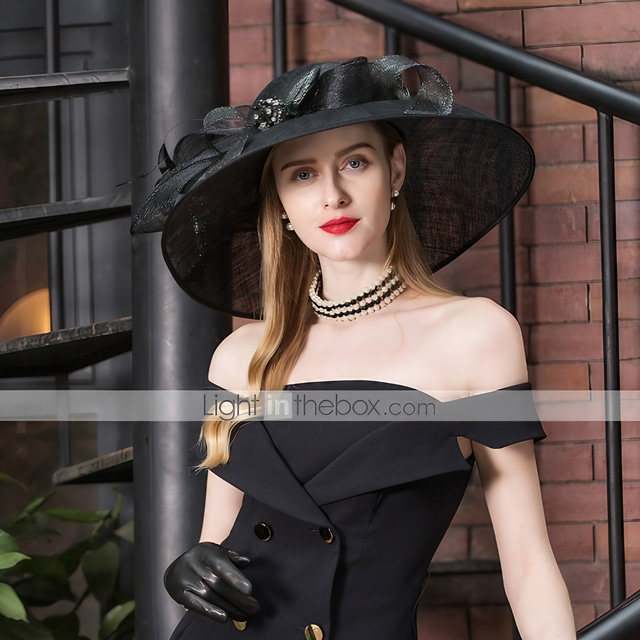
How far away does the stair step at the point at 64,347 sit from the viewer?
1.48 m

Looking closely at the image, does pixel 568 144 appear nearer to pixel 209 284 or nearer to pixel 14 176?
pixel 209 284

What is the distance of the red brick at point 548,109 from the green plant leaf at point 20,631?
147 centimetres

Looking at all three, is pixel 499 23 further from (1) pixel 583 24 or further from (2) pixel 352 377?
(2) pixel 352 377

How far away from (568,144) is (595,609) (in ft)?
3.32

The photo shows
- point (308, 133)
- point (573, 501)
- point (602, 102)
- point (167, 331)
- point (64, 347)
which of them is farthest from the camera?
point (573, 501)

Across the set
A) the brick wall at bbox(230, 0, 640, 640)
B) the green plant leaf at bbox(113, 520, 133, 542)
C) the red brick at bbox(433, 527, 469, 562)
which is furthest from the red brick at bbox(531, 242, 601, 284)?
the green plant leaf at bbox(113, 520, 133, 542)

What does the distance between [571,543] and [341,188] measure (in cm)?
102

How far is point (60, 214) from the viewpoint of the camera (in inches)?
58.5

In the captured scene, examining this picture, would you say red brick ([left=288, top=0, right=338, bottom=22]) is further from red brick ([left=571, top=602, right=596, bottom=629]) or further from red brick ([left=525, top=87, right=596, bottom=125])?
red brick ([left=571, top=602, right=596, bottom=629])

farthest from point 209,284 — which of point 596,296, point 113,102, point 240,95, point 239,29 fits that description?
point 113,102

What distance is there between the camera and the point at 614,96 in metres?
1.15

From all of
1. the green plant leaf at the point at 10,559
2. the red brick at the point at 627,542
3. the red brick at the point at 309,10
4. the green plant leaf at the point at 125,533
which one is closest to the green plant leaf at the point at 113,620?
the green plant leaf at the point at 125,533

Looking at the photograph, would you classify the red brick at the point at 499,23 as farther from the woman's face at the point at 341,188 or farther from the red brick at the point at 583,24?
the woman's face at the point at 341,188

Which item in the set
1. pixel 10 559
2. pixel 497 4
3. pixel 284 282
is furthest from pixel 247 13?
pixel 10 559
